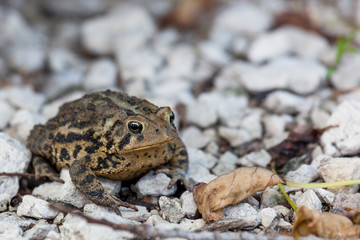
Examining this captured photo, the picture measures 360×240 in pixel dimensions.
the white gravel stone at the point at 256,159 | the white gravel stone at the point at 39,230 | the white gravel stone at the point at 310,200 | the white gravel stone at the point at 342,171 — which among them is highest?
the white gravel stone at the point at 256,159

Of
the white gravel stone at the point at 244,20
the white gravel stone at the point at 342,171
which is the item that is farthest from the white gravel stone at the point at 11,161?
the white gravel stone at the point at 244,20

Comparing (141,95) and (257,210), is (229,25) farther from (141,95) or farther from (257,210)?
(257,210)

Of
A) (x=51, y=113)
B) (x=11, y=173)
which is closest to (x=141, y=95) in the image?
Result: (x=51, y=113)

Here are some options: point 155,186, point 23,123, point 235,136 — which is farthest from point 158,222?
point 23,123

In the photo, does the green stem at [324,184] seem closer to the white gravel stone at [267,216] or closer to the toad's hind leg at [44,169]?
the white gravel stone at [267,216]

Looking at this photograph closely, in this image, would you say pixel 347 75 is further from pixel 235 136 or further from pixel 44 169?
pixel 44 169

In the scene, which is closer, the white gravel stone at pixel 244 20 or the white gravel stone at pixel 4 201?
the white gravel stone at pixel 4 201
